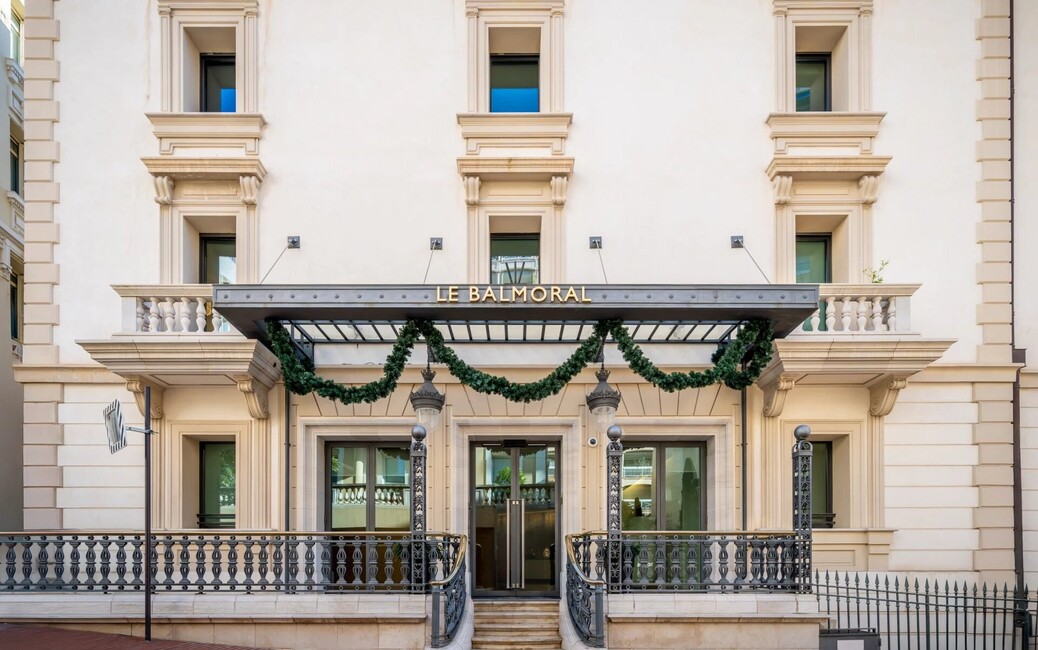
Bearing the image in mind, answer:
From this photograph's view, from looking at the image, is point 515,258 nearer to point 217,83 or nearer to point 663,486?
point 663,486

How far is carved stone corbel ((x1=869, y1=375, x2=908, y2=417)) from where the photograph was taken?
13.4 meters

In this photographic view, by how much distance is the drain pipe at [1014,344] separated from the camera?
13836 millimetres

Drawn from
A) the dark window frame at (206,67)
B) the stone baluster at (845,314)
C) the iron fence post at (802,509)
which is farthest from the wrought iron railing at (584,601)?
the dark window frame at (206,67)

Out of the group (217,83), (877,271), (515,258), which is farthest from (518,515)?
(217,83)

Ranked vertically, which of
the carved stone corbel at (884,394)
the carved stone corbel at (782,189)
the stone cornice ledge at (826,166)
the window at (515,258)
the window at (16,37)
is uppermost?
the window at (16,37)

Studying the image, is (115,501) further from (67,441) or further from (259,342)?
(259,342)

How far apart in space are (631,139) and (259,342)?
7075 mm

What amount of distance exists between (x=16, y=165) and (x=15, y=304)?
3.44 m

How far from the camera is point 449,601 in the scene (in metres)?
11.0

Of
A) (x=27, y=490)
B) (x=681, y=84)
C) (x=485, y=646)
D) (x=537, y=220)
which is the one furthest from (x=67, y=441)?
(x=681, y=84)

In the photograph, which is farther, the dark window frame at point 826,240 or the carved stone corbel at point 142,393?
the dark window frame at point 826,240

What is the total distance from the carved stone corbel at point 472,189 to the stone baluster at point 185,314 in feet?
15.8

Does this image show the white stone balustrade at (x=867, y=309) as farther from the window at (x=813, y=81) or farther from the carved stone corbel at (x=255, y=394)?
the carved stone corbel at (x=255, y=394)

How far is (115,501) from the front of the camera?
13820mm
